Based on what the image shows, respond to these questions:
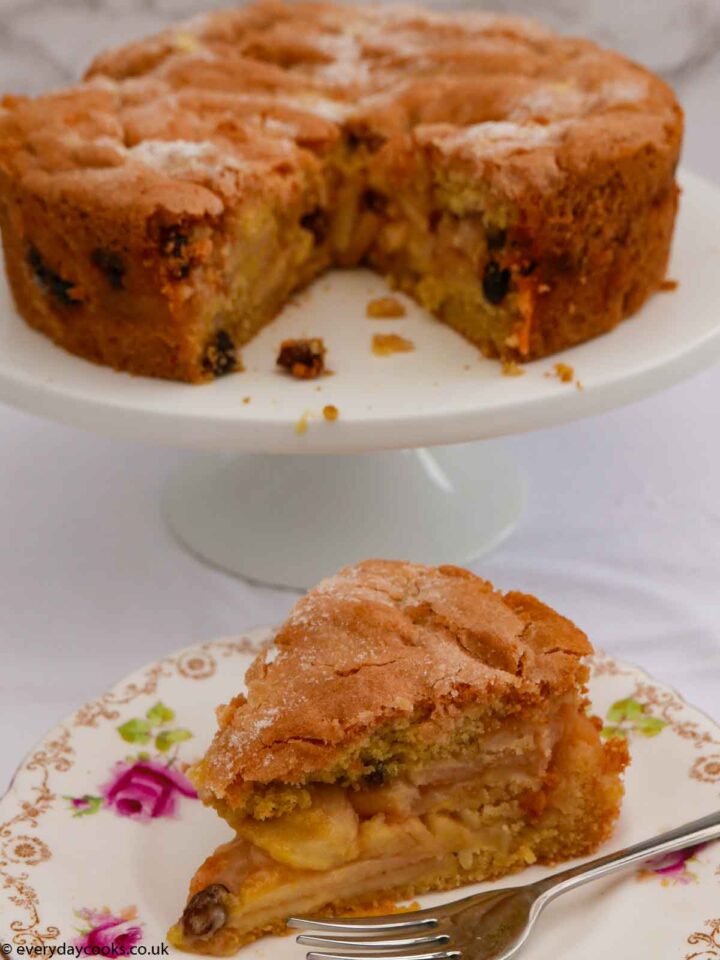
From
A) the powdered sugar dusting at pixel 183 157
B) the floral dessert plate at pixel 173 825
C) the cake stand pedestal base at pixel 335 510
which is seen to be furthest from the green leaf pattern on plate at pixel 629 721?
the powdered sugar dusting at pixel 183 157

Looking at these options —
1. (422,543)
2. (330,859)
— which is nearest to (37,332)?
(422,543)

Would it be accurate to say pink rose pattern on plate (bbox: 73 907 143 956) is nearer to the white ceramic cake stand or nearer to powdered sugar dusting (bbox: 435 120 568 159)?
the white ceramic cake stand

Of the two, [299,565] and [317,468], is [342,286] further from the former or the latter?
[299,565]

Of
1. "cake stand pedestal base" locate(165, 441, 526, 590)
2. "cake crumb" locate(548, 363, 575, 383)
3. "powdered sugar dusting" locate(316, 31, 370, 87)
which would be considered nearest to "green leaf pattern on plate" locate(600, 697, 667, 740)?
"cake crumb" locate(548, 363, 575, 383)

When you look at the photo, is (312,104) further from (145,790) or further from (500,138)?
(145,790)

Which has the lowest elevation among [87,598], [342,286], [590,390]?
[87,598]

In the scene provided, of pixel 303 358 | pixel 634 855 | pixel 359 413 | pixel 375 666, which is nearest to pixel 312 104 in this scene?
pixel 303 358
